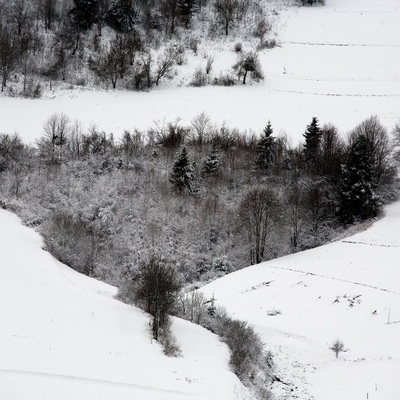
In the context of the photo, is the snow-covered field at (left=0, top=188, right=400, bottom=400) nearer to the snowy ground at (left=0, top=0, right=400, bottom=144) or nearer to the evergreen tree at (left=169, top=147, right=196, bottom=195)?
the evergreen tree at (left=169, top=147, right=196, bottom=195)

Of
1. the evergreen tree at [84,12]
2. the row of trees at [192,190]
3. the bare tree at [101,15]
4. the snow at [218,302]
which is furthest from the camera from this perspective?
the bare tree at [101,15]

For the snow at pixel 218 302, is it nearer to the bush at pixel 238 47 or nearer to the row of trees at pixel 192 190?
the row of trees at pixel 192 190

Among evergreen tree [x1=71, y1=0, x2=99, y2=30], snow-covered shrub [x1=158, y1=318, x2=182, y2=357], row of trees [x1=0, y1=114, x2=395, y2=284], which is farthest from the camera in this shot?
evergreen tree [x1=71, y1=0, x2=99, y2=30]

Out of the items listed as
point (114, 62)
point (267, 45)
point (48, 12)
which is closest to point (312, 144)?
point (267, 45)

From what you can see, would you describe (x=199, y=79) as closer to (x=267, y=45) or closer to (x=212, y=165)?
(x=267, y=45)

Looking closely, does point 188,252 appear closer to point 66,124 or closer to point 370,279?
→ point 370,279

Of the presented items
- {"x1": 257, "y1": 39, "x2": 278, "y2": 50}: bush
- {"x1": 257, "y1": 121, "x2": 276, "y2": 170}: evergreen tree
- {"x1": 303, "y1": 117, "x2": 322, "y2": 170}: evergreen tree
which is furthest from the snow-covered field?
{"x1": 257, "y1": 39, "x2": 278, "y2": 50}: bush

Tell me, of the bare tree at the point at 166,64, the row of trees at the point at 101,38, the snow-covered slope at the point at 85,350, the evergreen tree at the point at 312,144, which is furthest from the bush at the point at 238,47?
the snow-covered slope at the point at 85,350
